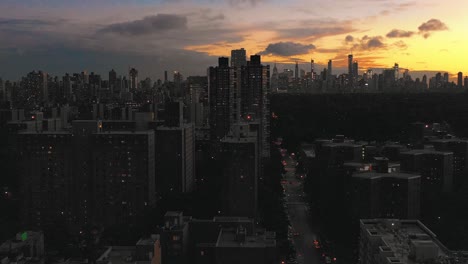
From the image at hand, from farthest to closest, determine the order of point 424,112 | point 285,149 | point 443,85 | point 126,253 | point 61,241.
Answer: point 443,85 → point 424,112 → point 285,149 → point 61,241 → point 126,253

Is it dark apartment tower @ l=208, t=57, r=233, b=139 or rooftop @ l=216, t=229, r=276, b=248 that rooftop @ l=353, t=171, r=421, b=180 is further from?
dark apartment tower @ l=208, t=57, r=233, b=139

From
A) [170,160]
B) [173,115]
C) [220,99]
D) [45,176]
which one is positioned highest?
[220,99]

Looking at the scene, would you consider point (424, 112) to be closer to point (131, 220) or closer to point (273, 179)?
point (273, 179)

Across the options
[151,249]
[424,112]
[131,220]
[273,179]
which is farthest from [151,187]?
[424,112]

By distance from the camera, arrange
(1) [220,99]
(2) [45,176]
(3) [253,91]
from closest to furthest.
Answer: (2) [45,176]
(1) [220,99]
(3) [253,91]

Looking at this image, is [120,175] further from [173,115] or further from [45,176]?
[173,115]

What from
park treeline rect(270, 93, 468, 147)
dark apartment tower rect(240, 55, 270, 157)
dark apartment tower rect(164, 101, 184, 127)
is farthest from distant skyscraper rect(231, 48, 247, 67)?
dark apartment tower rect(164, 101, 184, 127)

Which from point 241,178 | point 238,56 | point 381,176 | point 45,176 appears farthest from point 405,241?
point 238,56

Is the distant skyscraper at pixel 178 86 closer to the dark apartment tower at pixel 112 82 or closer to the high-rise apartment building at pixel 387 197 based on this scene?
the dark apartment tower at pixel 112 82

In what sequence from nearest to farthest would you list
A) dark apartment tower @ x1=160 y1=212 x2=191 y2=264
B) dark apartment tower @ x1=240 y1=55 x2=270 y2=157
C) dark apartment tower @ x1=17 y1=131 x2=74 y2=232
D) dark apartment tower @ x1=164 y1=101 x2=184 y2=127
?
dark apartment tower @ x1=160 y1=212 x2=191 y2=264
dark apartment tower @ x1=17 y1=131 x2=74 y2=232
dark apartment tower @ x1=164 y1=101 x2=184 y2=127
dark apartment tower @ x1=240 y1=55 x2=270 y2=157
